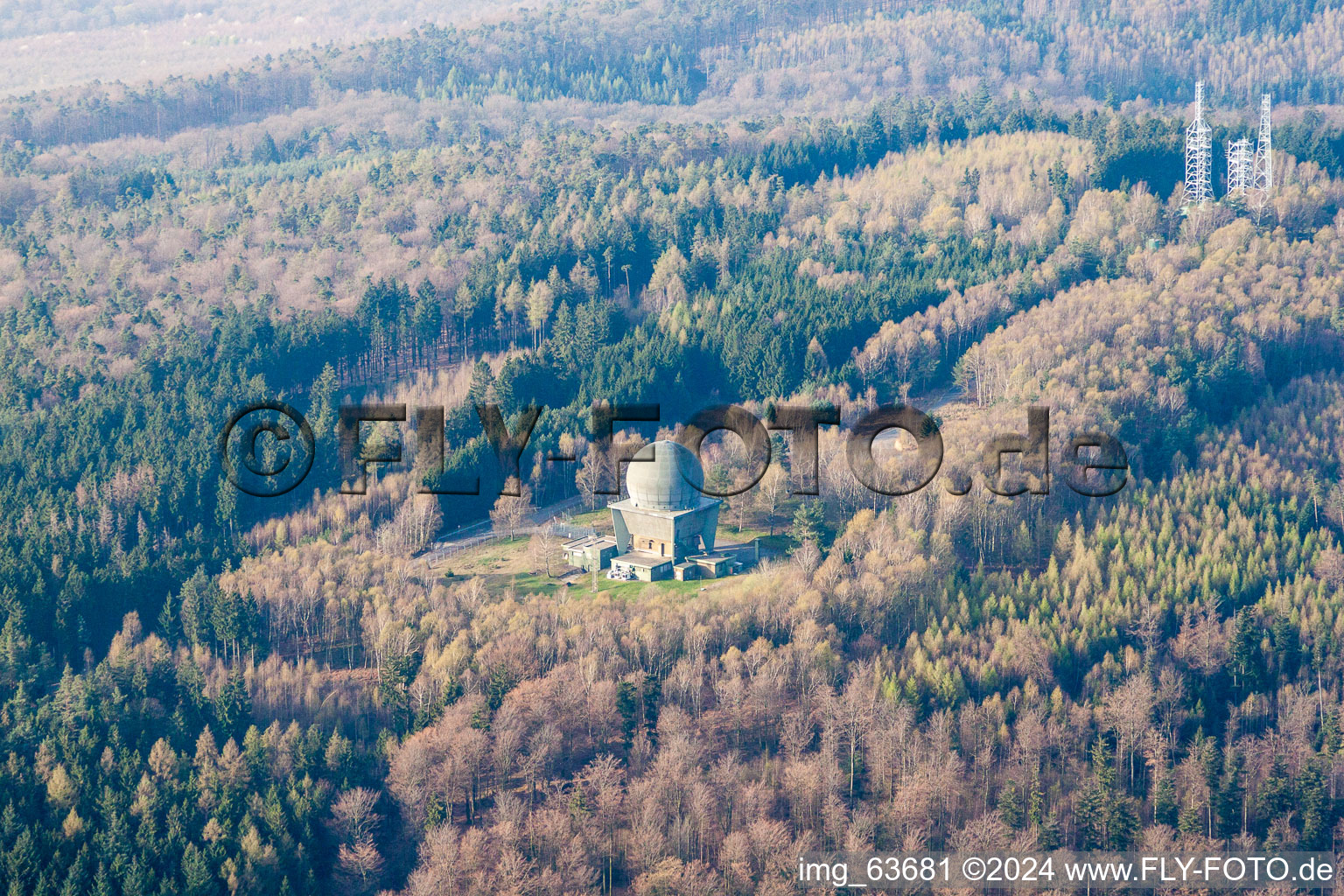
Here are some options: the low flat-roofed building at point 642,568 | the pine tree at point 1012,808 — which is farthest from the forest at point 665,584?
the low flat-roofed building at point 642,568

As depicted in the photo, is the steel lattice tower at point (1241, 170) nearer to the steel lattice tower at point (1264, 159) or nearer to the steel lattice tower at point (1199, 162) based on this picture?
the steel lattice tower at point (1264, 159)

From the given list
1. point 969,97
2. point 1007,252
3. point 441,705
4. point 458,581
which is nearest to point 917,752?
point 441,705

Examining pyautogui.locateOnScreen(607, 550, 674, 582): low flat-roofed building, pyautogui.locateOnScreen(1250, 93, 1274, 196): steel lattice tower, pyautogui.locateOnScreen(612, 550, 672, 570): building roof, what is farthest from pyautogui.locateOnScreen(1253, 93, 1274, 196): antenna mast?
pyautogui.locateOnScreen(607, 550, 674, 582): low flat-roofed building

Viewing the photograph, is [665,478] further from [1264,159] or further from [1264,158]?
[1264,159]

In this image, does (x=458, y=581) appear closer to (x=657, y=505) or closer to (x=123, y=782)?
(x=657, y=505)

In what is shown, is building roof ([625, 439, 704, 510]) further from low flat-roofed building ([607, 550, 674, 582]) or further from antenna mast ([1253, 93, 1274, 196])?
antenna mast ([1253, 93, 1274, 196])

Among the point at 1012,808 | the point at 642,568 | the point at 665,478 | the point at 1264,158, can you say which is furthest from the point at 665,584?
the point at 1264,158

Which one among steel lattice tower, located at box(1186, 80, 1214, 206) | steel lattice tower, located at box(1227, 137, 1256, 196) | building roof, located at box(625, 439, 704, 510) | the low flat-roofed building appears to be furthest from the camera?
steel lattice tower, located at box(1186, 80, 1214, 206)
